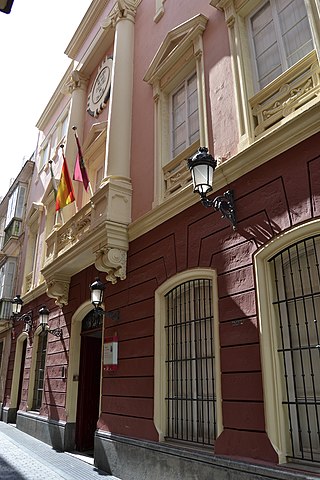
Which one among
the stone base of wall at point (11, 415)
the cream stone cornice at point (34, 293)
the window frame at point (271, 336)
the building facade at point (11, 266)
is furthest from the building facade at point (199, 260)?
the building facade at point (11, 266)

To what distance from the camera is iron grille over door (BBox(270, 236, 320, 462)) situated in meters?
4.20

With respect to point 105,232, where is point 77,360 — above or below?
below

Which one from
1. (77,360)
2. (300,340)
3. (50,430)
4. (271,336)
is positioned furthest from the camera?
(50,430)

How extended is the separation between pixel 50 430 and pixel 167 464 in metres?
5.78

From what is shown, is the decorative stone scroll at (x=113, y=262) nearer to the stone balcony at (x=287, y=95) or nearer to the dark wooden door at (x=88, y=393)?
the dark wooden door at (x=88, y=393)

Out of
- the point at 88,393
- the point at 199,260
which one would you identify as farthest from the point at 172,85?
the point at 88,393

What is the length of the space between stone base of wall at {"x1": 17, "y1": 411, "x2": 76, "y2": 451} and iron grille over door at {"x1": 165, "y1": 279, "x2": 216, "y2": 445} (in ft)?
14.5

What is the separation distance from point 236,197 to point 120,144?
4.14 meters

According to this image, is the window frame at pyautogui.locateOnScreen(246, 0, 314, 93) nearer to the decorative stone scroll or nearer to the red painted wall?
the red painted wall

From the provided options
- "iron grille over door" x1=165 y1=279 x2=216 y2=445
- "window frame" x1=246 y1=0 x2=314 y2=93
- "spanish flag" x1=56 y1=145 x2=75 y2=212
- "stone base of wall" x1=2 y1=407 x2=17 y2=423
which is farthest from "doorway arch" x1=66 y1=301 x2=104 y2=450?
"stone base of wall" x1=2 y1=407 x2=17 y2=423

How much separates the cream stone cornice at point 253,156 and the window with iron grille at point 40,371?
776cm

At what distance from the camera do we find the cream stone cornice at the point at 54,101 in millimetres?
15045

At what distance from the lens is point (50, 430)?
1020 cm

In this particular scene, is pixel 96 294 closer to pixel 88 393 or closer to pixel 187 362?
pixel 187 362
